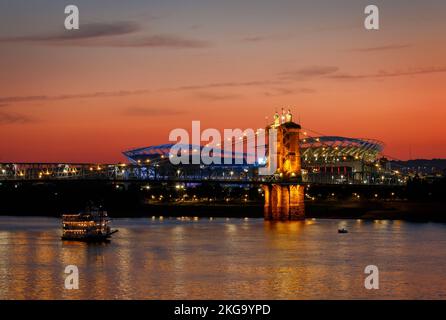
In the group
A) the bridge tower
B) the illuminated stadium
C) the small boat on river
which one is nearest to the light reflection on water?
the small boat on river

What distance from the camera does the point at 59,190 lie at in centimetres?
14088

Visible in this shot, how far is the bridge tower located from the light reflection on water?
730 inches

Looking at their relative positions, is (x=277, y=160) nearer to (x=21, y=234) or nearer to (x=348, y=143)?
(x=21, y=234)

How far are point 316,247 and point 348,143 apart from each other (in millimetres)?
114556

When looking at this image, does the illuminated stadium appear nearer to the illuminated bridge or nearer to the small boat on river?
the illuminated bridge

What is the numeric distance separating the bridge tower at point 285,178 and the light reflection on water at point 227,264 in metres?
18.5

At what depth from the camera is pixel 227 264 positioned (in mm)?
48656

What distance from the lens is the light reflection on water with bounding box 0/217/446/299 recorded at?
38844 millimetres

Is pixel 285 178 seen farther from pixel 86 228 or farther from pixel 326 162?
pixel 326 162

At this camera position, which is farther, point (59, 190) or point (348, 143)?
point (348, 143)

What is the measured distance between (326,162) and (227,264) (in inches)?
3882

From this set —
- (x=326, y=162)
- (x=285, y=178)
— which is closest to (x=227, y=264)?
(x=285, y=178)

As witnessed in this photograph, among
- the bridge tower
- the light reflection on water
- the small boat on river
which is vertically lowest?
the light reflection on water
